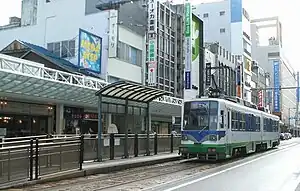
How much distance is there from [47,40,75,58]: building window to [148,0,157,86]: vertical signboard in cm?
742

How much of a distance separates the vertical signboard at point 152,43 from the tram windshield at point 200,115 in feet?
52.7

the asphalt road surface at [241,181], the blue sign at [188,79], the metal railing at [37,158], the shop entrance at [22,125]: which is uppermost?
the blue sign at [188,79]

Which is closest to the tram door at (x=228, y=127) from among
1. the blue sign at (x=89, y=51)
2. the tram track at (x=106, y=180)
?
the tram track at (x=106, y=180)

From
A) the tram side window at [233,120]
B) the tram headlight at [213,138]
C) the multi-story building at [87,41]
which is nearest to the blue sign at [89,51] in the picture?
the multi-story building at [87,41]

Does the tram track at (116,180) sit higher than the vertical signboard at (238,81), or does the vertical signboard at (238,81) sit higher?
the vertical signboard at (238,81)

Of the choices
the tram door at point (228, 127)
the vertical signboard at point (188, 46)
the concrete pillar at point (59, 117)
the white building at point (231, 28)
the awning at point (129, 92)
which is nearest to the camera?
the awning at point (129, 92)

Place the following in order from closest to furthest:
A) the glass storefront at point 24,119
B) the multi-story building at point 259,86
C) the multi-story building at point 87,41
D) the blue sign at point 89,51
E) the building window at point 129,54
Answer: the glass storefront at point 24,119 → the blue sign at point 89,51 → the multi-story building at point 87,41 → the building window at point 129,54 → the multi-story building at point 259,86

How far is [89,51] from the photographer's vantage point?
32281 mm

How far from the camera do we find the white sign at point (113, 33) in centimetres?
3366

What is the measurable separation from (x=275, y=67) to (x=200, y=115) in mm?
103357

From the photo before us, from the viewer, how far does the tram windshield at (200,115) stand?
70.4 feet

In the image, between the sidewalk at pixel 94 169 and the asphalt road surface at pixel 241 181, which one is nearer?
the asphalt road surface at pixel 241 181

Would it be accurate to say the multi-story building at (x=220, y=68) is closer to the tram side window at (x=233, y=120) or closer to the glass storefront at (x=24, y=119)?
the glass storefront at (x=24, y=119)

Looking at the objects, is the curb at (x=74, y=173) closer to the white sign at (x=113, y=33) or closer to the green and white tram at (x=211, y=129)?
A: the green and white tram at (x=211, y=129)
